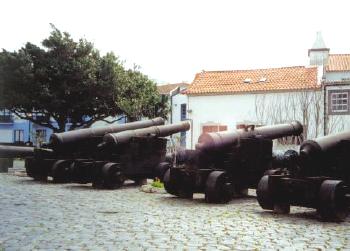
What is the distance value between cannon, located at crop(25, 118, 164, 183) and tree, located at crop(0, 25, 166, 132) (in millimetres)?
15110

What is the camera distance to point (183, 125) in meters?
17.4

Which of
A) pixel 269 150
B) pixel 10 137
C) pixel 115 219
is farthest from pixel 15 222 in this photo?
pixel 10 137

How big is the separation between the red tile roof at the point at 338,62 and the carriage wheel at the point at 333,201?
29.7 meters

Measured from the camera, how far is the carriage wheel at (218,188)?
1108 centimetres

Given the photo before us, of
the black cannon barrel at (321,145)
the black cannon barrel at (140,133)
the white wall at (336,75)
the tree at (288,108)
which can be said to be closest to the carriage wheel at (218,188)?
the black cannon barrel at (321,145)

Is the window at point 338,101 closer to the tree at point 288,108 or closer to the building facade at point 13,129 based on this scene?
the tree at point 288,108

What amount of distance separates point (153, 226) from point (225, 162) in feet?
14.7

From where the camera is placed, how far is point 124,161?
15.1 metres

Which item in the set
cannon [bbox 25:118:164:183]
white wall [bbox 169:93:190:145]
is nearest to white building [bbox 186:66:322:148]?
white wall [bbox 169:93:190:145]

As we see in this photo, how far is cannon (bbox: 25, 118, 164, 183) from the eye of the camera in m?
16.4

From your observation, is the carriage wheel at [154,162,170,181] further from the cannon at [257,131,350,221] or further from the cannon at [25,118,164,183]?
the cannon at [257,131,350,221]

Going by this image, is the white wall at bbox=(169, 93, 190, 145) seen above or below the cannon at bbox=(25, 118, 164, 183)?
above

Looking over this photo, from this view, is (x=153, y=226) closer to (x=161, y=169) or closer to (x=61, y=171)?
(x=161, y=169)

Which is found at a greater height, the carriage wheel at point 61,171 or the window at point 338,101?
the window at point 338,101
